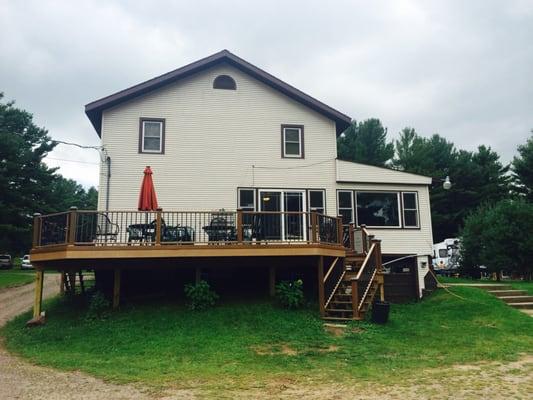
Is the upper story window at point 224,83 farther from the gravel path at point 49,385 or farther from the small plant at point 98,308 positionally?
the gravel path at point 49,385

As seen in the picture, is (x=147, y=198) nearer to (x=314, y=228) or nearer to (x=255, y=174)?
(x=255, y=174)

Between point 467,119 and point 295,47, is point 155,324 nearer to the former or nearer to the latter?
point 295,47

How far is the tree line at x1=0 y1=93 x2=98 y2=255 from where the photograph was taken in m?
32.3

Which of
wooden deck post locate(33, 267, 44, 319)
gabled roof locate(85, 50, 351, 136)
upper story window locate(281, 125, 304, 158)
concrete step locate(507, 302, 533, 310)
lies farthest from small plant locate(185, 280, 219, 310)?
concrete step locate(507, 302, 533, 310)

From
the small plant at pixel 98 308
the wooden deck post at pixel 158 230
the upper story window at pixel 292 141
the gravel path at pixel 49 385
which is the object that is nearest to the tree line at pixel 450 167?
the upper story window at pixel 292 141

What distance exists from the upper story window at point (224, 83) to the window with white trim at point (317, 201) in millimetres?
4839

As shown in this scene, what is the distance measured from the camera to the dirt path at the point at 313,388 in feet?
22.4

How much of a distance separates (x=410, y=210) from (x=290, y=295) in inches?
276

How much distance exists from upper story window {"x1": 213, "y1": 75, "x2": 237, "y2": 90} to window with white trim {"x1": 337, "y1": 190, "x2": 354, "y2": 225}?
5542mm

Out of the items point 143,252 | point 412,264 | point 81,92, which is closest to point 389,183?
point 412,264

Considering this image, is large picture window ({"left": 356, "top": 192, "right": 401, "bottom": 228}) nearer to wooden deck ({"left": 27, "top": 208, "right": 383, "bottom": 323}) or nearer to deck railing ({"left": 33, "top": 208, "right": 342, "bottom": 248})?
wooden deck ({"left": 27, "top": 208, "right": 383, "bottom": 323})

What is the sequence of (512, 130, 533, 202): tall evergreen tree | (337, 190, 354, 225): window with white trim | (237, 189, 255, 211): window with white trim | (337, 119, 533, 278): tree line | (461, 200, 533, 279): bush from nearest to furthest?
(237, 189, 255, 211): window with white trim → (337, 190, 354, 225): window with white trim → (461, 200, 533, 279): bush → (512, 130, 533, 202): tall evergreen tree → (337, 119, 533, 278): tree line

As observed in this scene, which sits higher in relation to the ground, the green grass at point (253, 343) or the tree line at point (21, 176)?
the tree line at point (21, 176)

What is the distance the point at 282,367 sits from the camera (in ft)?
28.5
